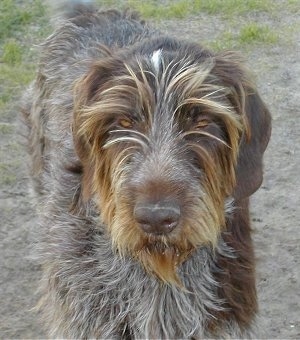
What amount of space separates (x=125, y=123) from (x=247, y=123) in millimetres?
518

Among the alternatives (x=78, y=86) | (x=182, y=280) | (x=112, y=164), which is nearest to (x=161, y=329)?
(x=182, y=280)

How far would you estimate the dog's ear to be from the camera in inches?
147

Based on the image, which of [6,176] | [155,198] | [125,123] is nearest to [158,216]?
[155,198]

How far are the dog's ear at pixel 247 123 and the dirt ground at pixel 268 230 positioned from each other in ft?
4.47

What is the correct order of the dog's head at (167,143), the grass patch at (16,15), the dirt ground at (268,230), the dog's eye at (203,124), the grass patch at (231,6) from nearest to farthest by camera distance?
the dog's head at (167,143), the dog's eye at (203,124), the dirt ground at (268,230), the grass patch at (16,15), the grass patch at (231,6)

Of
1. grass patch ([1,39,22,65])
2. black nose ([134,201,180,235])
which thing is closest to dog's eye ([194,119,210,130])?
black nose ([134,201,180,235])

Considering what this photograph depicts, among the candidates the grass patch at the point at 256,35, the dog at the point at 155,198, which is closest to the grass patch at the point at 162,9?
the grass patch at the point at 256,35

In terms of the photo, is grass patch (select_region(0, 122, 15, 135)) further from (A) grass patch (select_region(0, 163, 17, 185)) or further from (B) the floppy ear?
(B) the floppy ear

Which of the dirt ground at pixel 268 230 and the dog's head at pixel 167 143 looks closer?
the dog's head at pixel 167 143

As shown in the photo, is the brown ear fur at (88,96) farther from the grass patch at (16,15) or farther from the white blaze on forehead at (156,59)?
the grass patch at (16,15)

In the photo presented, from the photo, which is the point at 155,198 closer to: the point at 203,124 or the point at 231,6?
the point at 203,124

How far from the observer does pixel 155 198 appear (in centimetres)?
334

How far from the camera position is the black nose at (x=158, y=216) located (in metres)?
3.31

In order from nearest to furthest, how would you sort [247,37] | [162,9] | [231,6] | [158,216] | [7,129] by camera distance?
[158,216]
[7,129]
[247,37]
[162,9]
[231,6]
